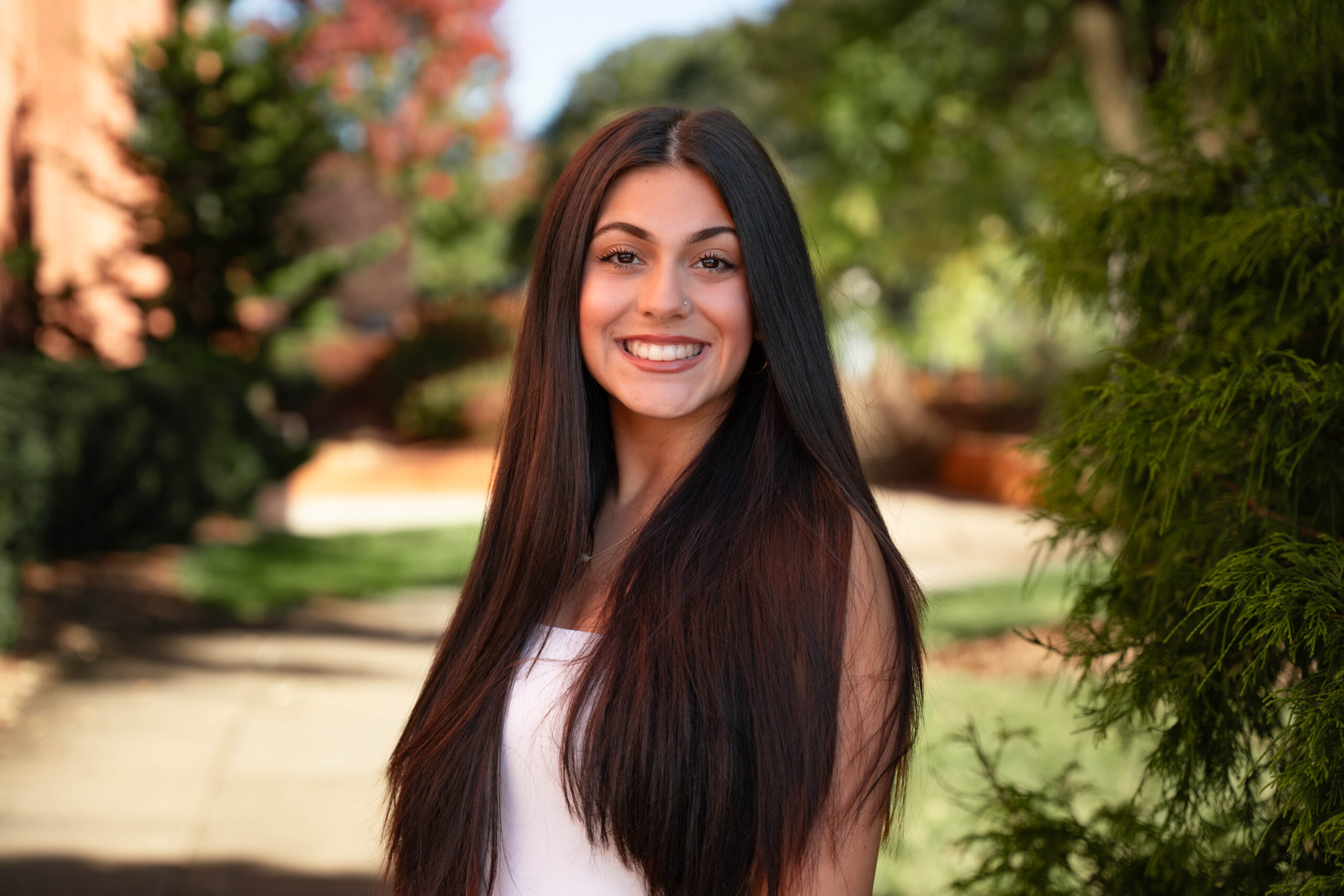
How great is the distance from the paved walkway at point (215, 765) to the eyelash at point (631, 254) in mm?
1732

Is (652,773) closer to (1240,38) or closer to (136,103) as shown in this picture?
(1240,38)

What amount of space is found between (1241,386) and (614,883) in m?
1.32

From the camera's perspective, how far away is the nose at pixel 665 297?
202 centimetres

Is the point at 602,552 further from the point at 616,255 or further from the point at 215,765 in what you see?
the point at 215,765

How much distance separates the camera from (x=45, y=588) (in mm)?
8727

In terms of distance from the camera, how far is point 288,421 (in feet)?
64.8

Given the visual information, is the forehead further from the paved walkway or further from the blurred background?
the paved walkway

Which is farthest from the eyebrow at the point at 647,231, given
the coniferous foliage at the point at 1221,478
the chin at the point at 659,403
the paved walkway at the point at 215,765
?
the paved walkway at the point at 215,765

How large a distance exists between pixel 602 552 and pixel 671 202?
699mm

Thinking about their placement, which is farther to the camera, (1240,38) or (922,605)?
(1240,38)

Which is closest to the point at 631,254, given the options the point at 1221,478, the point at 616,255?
the point at 616,255

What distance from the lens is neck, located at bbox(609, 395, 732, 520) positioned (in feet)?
7.29

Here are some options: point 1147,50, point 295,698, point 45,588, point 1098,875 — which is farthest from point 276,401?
point 1098,875

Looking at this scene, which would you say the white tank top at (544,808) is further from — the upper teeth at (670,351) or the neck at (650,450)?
the upper teeth at (670,351)
